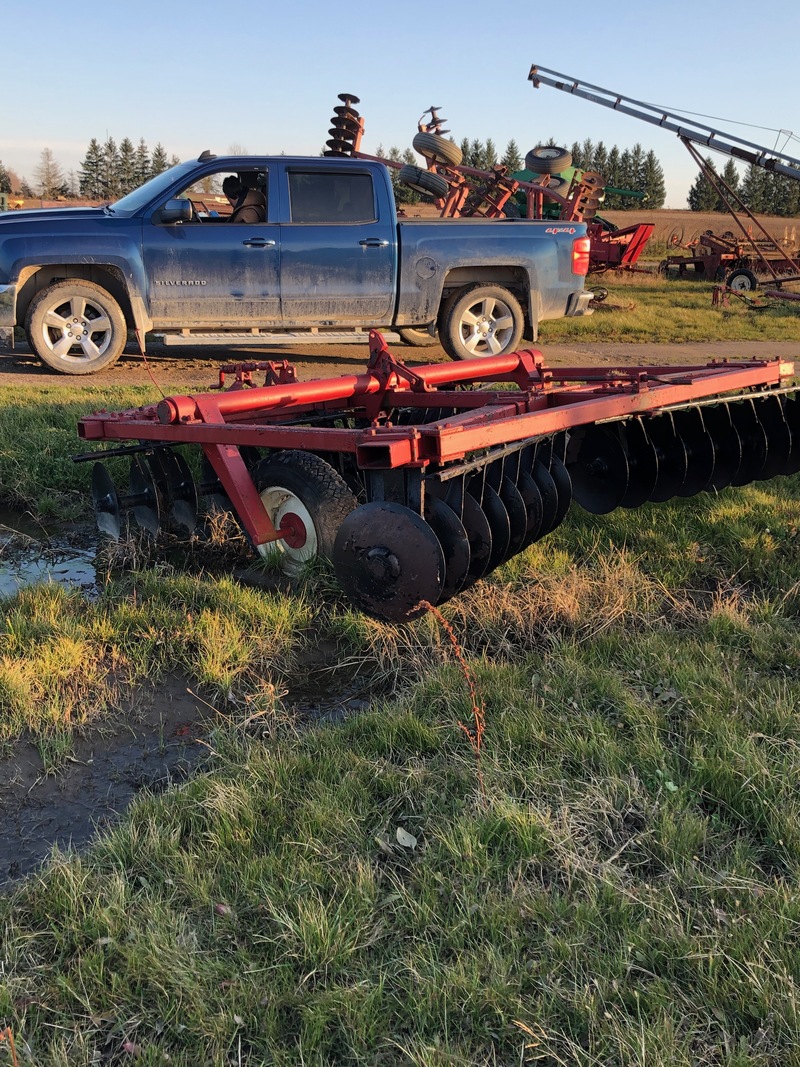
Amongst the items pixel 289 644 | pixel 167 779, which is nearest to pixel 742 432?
pixel 289 644

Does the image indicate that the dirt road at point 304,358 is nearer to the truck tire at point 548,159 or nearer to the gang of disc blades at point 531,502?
the gang of disc blades at point 531,502

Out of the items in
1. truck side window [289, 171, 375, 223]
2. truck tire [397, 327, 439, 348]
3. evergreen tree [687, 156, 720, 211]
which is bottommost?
truck tire [397, 327, 439, 348]

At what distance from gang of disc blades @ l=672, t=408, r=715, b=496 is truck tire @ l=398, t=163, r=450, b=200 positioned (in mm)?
7648

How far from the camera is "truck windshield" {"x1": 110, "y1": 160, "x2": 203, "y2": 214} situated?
8.07 m

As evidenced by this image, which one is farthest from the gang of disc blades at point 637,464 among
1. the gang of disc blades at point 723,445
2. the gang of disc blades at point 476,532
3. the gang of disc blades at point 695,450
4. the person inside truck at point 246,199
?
the person inside truck at point 246,199

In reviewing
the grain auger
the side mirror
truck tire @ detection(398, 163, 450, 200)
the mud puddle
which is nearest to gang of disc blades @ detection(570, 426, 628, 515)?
the grain auger

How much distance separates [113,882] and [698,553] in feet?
10.8

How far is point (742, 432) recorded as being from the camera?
203 inches

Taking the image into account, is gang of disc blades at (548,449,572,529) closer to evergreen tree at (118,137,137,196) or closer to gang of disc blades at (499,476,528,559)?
gang of disc blades at (499,476,528,559)

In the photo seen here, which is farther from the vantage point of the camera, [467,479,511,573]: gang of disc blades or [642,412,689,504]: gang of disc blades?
[642,412,689,504]: gang of disc blades

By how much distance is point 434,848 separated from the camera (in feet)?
7.39

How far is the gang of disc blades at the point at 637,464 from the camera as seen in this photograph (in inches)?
184

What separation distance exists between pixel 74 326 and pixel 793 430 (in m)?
6.21

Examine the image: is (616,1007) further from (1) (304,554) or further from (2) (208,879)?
(1) (304,554)
